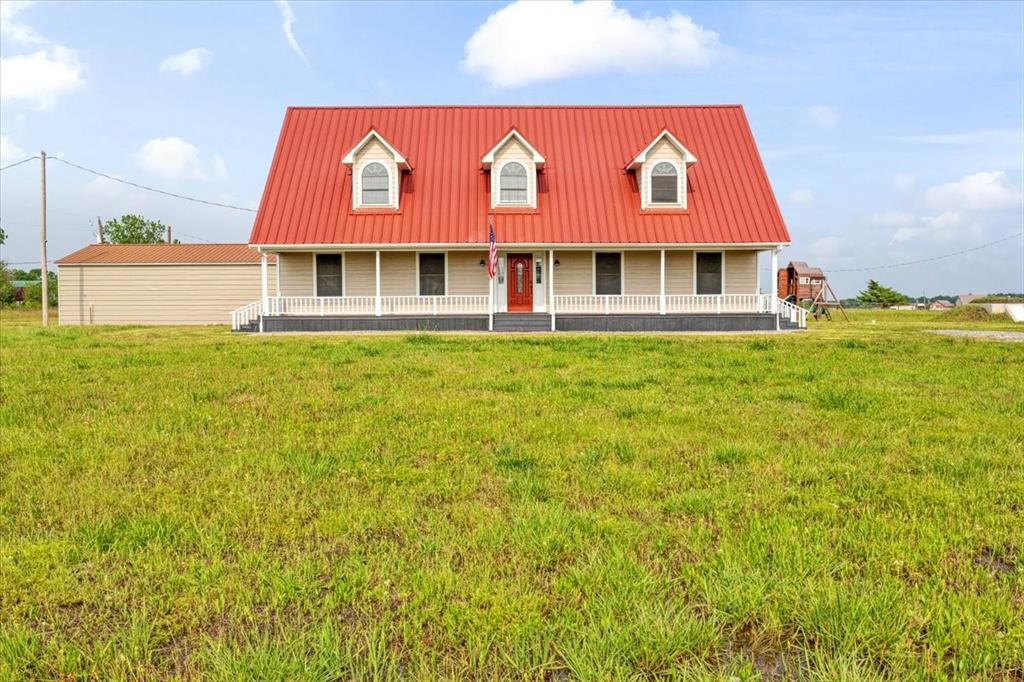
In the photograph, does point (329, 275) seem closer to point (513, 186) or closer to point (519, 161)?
point (513, 186)

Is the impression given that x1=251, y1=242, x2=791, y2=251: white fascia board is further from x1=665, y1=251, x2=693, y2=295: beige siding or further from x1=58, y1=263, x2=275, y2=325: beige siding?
x1=58, y1=263, x2=275, y2=325: beige siding

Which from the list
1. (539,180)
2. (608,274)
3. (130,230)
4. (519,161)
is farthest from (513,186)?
(130,230)

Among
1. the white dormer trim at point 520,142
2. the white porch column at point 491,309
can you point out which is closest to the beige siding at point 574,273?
the white porch column at point 491,309

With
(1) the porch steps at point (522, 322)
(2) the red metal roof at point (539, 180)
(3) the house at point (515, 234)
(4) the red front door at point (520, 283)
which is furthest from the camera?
(4) the red front door at point (520, 283)

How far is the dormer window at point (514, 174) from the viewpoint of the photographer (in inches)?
898

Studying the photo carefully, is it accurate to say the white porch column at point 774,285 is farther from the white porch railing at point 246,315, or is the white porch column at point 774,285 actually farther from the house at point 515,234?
the white porch railing at point 246,315

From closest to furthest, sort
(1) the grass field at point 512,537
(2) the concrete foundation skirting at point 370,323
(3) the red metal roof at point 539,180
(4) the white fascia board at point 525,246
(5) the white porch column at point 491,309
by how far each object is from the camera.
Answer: (1) the grass field at point 512,537 → (5) the white porch column at point 491,309 → (4) the white fascia board at point 525,246 → (2) the concrete foundation skirting at point 370,323 → (3) the red metal roof at point 539,180

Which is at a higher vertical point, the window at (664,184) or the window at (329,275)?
the window at (664,184)

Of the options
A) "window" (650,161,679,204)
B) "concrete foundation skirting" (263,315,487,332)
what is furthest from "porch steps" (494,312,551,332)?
"window" (650,161,679,204)

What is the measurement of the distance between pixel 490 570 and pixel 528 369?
22.3ft

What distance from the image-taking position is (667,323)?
2198 centimetres

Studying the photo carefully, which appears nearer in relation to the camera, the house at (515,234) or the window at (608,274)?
the house at (515,234)

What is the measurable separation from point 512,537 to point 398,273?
20.9 meters

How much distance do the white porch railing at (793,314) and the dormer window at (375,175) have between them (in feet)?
48.1
